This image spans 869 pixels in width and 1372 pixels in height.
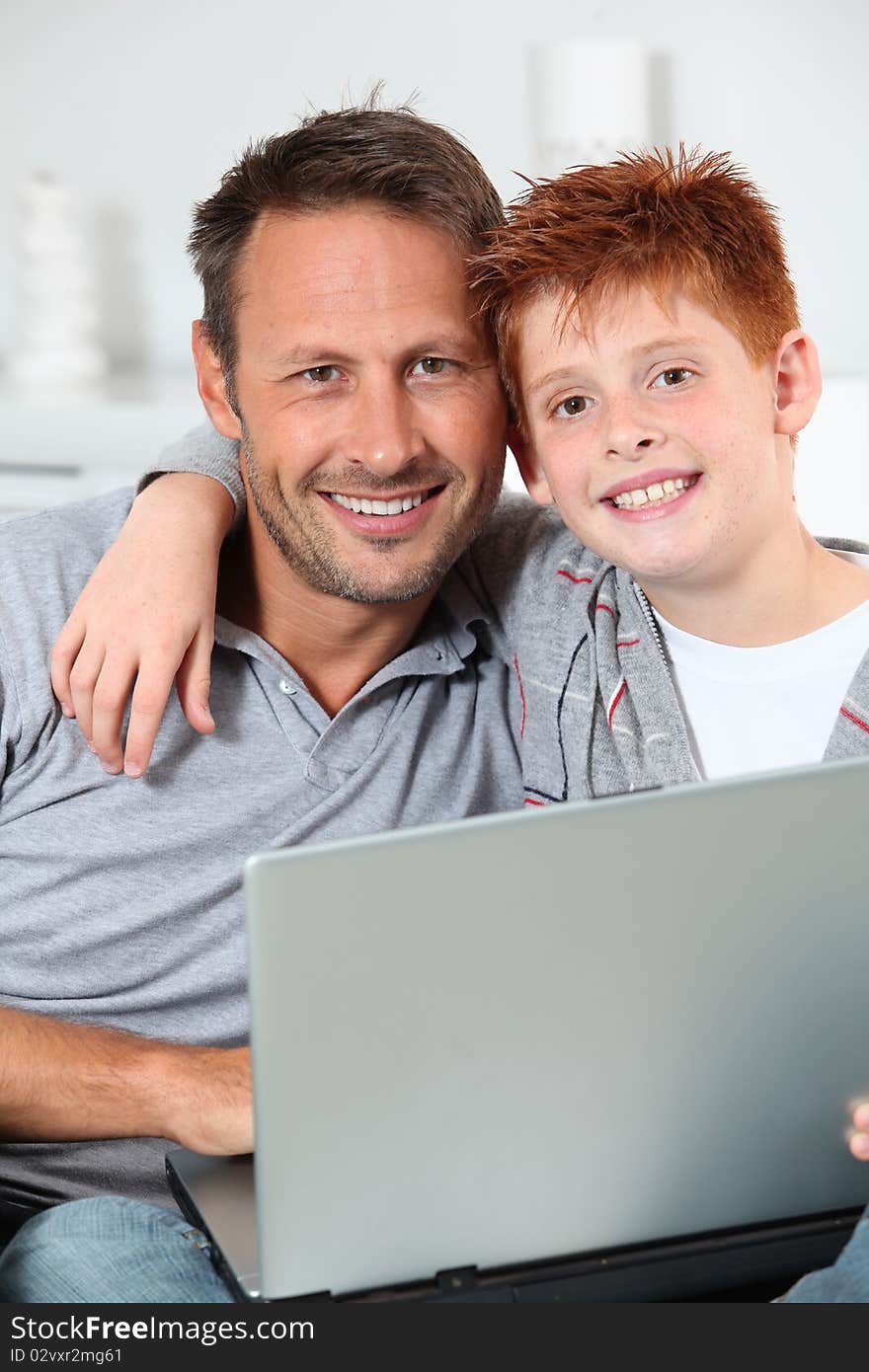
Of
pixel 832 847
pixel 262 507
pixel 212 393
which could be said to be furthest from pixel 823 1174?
pixel 212 393

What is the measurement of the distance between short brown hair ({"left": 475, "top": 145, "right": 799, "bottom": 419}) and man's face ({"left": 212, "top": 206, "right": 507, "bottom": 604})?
5cm

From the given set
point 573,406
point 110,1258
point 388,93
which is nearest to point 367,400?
point 573,406

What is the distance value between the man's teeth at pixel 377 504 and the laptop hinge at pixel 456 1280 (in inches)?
27.3

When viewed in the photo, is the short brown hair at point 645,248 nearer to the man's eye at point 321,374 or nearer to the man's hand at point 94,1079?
the man's eye at point 321,374

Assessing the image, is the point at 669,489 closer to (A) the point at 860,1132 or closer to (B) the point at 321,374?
(B) the point at 321,374

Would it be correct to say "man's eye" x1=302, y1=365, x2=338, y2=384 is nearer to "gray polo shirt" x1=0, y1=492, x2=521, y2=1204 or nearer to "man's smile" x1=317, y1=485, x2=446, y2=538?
"man's smile" x1=317, y1=485, x2=446, y2=538

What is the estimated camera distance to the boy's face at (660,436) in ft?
4.06

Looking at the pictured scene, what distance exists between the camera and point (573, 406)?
1295mm

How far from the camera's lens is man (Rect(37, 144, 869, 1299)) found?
1244mm

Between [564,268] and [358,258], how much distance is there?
0.18m

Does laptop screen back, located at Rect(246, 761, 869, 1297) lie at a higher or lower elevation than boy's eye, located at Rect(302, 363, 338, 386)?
lower

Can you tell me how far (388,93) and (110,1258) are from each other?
2.18m

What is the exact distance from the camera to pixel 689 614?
133 cm

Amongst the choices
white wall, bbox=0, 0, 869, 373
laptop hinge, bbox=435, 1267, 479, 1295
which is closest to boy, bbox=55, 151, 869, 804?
laptop hinge, bbox=435, 1267, 479, 1295
